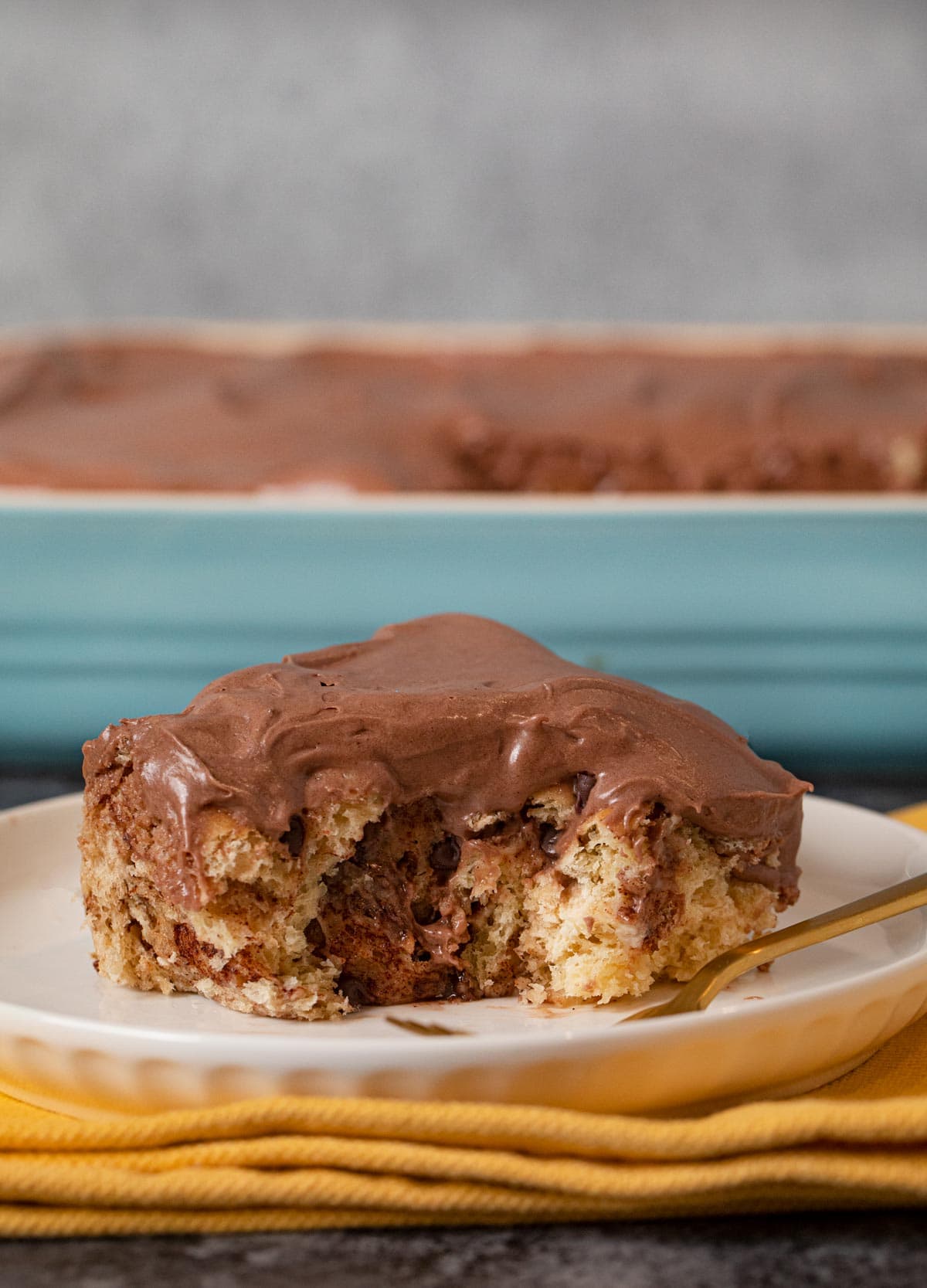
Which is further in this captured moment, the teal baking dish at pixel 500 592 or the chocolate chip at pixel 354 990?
the teal baking dish at pixel 500 592

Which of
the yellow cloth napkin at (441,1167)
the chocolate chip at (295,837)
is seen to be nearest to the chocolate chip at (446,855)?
the chocolate chip at (295,837)

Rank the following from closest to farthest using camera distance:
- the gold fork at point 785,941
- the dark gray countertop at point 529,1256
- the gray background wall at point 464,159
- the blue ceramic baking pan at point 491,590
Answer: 1. the dark gray countertop at point 529,1256
2. the gold fork at point 785,941
3. the blue ceramic baking pan at point 491,590
4. the gray background wall at point 464,159

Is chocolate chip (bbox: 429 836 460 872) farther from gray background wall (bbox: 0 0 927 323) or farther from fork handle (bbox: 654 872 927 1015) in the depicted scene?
gray background wall (bbox: 0 0 927 323)

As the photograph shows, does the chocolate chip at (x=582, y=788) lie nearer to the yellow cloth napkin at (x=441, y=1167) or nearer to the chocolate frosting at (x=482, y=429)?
the yellow cloth napkin at (x=441, y=1167)

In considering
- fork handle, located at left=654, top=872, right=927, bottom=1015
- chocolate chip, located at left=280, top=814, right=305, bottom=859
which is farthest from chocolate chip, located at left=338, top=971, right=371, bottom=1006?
fork handle, located at left=654, top=872, right=927, bottom=1015

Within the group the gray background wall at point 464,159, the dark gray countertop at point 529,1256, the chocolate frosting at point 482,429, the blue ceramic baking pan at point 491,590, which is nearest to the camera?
the dark gray countertop at point 529,1256

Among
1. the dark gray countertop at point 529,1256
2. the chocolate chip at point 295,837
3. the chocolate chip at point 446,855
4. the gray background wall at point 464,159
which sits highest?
the gray background wall at point 464,159

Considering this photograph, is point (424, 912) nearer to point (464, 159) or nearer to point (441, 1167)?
point (441, 1167)
